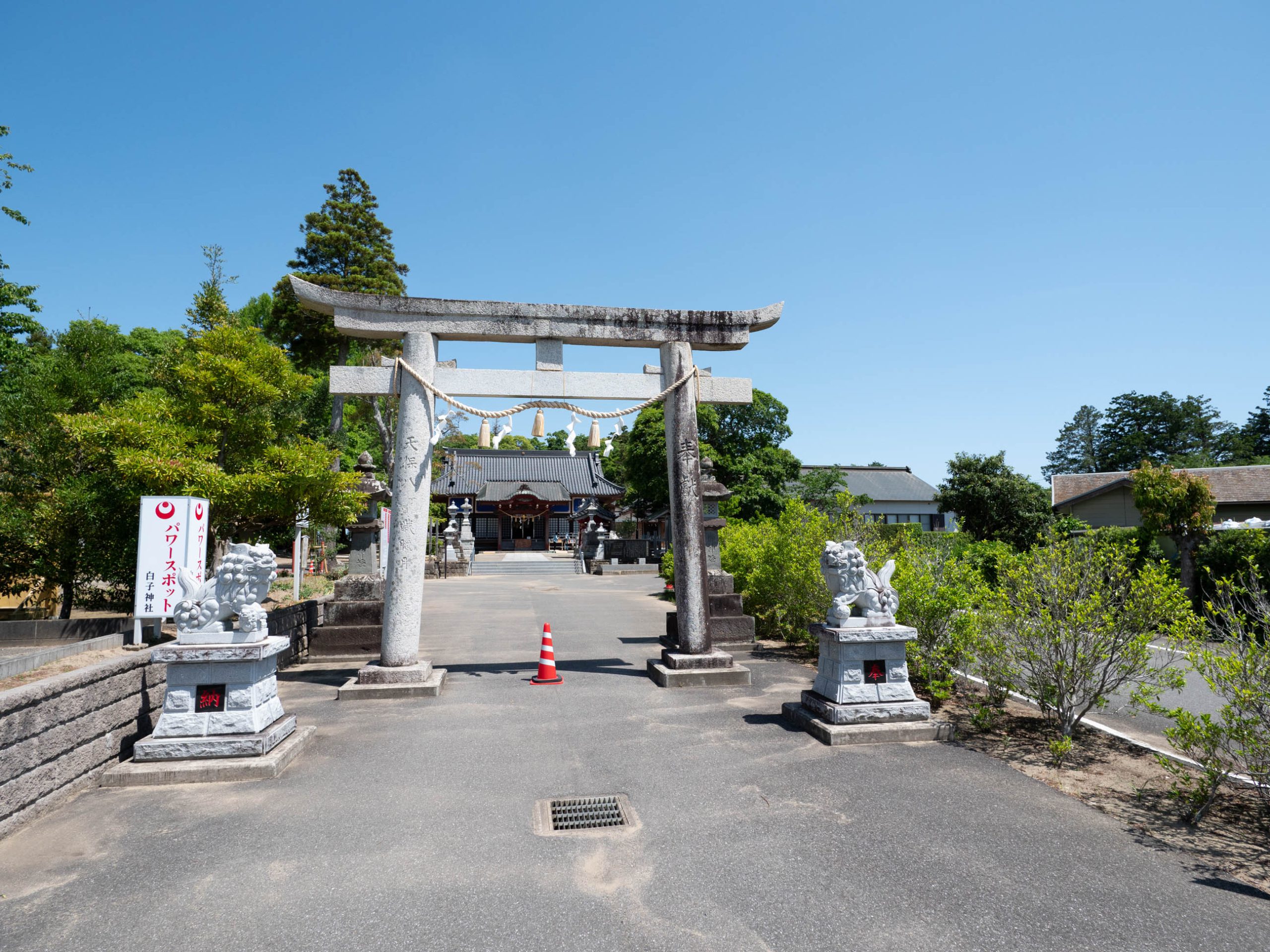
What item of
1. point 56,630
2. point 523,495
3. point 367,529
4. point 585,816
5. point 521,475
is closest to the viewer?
point 585,816

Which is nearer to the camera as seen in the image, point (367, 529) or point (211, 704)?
point (211, 704)

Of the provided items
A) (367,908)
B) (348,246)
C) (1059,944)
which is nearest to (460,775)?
(367,908)

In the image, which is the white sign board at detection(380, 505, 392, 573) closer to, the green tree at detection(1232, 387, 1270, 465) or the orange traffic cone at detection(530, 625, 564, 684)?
the orange traffic cone at detection(530, 625, 564, 684)

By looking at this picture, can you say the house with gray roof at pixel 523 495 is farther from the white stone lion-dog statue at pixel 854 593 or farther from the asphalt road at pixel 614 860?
the asphalt road at pixel 614 860

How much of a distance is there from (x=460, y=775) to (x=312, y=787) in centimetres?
110

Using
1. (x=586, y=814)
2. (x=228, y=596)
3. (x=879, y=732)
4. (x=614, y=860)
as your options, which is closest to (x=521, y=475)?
(x=228, y=596)

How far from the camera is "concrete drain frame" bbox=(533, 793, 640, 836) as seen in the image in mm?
4176

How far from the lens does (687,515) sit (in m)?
8.34

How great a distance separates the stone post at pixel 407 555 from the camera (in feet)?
24.9

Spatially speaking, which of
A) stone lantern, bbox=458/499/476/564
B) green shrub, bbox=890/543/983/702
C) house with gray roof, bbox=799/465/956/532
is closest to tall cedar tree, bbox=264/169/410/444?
stone lantern, bbox=458/499/476/564

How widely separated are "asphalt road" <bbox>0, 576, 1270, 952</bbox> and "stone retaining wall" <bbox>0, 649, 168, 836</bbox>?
198 millimetres

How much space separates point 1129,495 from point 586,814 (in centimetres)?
3035

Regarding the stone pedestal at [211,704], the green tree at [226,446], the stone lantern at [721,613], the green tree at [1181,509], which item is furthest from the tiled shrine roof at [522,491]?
the stone pedestal at [211,704]

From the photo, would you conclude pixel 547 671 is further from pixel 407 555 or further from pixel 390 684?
pixel 407 555
